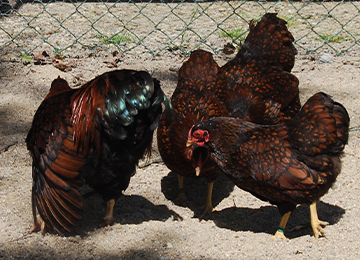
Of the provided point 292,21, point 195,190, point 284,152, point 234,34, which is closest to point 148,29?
point 234,34

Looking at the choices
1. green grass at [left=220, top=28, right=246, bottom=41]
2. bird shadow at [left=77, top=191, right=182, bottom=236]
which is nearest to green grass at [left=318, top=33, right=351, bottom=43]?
green grass at [left=220, top=28, right=246, bottom=41]

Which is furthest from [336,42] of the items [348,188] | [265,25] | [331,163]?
[331,163]

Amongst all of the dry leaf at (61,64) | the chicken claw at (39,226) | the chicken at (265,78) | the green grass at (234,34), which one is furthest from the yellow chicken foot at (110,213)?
the green grass at (234,34)

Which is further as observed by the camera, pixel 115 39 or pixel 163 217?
pixel 115 39

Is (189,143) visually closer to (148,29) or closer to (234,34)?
(234,34)

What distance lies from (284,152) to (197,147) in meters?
0.73

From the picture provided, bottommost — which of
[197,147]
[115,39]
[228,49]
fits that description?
[197,147]

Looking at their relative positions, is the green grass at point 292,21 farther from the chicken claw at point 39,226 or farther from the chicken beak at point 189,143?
the chicken claw at point 39,226

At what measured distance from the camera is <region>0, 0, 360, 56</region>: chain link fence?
673 centimetres

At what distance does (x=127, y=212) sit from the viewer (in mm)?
4180

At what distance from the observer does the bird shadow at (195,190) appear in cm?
456

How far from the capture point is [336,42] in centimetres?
714

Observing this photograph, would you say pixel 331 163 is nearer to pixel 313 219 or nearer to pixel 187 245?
pixel 313 219

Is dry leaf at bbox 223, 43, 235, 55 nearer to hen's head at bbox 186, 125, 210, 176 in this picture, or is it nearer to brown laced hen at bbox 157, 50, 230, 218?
brown laced hen at bbox 157, 50, 230, 218
